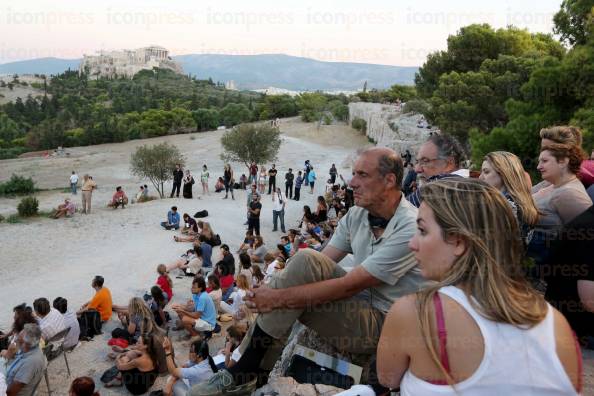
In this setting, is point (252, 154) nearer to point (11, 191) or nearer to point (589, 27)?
point (11, 191)

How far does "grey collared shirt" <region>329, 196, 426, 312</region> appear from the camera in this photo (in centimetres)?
278

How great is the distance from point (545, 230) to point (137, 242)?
13582 mm

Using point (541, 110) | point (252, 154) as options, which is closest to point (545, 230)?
point (541, 110)

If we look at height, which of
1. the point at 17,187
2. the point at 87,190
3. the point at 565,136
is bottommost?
the point at 17,187

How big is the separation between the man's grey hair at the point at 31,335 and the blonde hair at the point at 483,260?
5001 millimetres

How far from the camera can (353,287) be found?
9.01 ft

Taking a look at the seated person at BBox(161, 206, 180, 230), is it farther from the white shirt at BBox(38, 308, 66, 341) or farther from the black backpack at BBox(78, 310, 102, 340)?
the white shirt at BBox(38, 308, 66, 341)

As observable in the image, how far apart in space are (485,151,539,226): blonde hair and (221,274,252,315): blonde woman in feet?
17.0

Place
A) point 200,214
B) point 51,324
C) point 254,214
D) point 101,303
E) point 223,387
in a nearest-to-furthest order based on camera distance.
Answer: point 223,387 → point 51,324 → point 101,303 → point 254,214 → point 200,214

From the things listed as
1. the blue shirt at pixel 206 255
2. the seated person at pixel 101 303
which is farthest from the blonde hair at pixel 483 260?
the blue shirt at pixel 206 255

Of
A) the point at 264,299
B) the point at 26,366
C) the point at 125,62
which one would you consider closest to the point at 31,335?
the point at 26,366

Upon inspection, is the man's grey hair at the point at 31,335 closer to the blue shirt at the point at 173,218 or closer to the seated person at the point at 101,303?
the seated person at the point at 101,303

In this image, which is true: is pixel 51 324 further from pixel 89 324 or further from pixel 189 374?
pixel 189 374

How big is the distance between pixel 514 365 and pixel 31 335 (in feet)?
17.3
